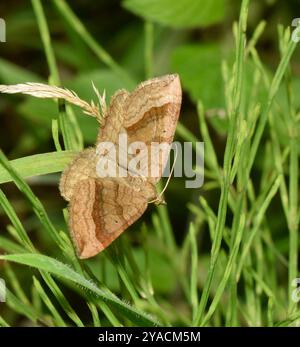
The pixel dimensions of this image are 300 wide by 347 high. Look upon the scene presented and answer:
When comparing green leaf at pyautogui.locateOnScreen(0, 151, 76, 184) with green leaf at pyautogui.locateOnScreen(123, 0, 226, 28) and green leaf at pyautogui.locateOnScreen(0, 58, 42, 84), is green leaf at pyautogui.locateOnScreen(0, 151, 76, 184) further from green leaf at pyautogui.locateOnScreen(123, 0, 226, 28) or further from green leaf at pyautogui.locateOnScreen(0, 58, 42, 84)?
green leaf at pyautogui.locateOnScreen(0, 58, 42, 84)

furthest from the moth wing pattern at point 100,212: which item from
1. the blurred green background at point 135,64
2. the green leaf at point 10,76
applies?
the green leaf at point 10,76

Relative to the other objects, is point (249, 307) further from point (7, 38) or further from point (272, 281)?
point (7, 38)

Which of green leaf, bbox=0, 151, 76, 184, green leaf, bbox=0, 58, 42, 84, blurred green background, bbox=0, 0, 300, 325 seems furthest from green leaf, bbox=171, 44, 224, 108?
green leaf, bbox=0, 151, 76, 184

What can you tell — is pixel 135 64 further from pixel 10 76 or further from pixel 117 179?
pixel 117 179

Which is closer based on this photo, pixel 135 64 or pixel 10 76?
pixel 10 76

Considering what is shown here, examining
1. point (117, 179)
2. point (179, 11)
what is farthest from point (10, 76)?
point (117, 179)

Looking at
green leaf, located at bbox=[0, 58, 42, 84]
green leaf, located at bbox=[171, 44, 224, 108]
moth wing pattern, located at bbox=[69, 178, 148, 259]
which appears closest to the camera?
moth wing pattern, located at bbox=[69, 178, 148, 259]
